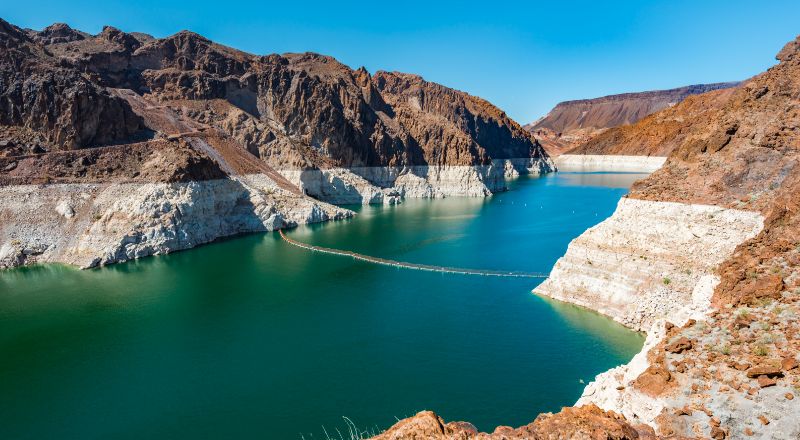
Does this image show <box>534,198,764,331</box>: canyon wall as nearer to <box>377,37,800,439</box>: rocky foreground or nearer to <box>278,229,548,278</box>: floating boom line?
<box>377,37,800,439</box>: rocky foreground

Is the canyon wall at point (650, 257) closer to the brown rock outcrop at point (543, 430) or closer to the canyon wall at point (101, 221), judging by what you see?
the brown rock outcrop at point (543, 430)

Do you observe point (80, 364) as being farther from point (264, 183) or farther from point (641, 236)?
point (264, 183)

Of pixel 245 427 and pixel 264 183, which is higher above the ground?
pixel 264 183

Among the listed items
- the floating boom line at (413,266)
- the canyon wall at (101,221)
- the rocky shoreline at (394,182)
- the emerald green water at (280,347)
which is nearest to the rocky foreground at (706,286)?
the emerald green water at (280,347)

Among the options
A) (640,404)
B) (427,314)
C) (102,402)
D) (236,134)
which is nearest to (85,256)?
(102,402)

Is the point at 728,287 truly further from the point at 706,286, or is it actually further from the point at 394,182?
the point at 394,182

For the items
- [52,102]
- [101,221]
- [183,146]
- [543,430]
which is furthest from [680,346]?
[52,102]
